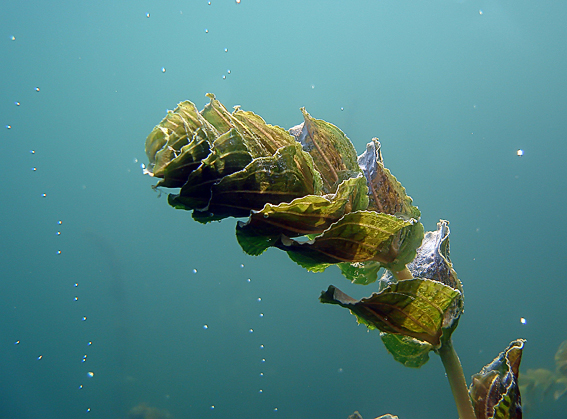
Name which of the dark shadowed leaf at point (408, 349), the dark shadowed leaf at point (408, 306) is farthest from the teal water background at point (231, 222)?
the dark shadowed leaf at point (408, 306)

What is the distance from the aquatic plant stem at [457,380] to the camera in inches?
24.3

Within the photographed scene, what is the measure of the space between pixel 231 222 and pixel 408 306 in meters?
24.2

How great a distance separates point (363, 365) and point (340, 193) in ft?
96.9

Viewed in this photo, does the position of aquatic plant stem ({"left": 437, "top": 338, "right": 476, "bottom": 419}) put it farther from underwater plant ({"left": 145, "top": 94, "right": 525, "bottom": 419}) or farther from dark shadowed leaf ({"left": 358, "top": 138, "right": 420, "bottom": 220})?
dark shadowed leaf ({"left": 358, "top": 138, "right": 420, "bottom": 220})

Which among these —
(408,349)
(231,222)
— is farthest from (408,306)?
(231,222)

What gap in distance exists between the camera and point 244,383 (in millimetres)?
27484

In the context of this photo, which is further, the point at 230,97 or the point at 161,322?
the point at 230,97

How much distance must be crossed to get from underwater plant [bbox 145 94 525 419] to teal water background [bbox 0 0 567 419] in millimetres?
24712

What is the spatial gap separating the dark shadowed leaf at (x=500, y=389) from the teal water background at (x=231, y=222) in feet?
80.9

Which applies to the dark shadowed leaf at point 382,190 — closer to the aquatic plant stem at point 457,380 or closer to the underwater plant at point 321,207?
the underwater plant at point 321,207

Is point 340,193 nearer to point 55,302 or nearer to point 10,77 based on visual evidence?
point 55,302

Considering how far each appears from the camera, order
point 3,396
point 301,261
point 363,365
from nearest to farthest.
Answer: point 301,261 → point 363,365 → point 3,396

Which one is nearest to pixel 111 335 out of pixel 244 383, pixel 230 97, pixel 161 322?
pixel 161 322

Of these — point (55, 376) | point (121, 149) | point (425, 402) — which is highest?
point (121, 149)
